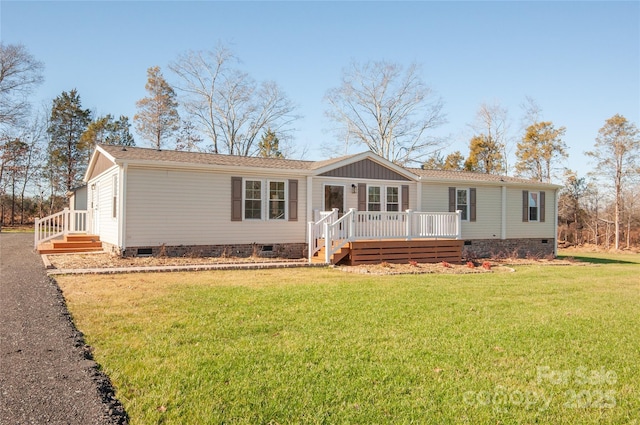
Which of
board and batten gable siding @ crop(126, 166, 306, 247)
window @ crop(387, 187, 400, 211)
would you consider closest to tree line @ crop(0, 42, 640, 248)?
window @ crop(387, 187, 400, 211)

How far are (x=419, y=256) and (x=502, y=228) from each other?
561 cm

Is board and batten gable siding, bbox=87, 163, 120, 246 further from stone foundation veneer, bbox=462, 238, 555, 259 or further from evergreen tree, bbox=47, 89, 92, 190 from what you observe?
A: evergreen tree, bbox=47, 89, 92, 190

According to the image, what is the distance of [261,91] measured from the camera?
31.2 metres

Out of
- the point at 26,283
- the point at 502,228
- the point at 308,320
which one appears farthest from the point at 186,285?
the point at 502,228

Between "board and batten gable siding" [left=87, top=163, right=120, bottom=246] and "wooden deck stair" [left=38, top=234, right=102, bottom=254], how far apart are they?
31 cm

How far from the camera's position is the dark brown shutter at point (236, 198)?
12570 mm

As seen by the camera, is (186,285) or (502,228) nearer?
(186,285)

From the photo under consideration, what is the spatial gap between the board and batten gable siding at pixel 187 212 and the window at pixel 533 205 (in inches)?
412

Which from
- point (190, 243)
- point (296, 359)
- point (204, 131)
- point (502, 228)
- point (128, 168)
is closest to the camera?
point (296, 359)

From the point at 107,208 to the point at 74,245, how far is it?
5.26 ft

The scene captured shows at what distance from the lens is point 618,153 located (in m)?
26.8

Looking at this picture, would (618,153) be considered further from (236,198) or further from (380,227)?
(236,198)

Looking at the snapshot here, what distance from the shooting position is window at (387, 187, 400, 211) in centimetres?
1471

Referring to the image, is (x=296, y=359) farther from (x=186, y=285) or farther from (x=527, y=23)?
(x=527, y=23)
